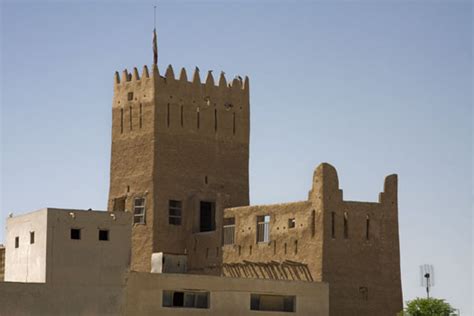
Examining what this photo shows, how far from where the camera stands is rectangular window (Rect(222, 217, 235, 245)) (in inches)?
3260

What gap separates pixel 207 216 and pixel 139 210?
3.58 m

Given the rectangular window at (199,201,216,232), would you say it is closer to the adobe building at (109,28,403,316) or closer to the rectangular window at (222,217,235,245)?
the adobe building at (109,28,403,316)

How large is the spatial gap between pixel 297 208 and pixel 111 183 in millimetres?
13276

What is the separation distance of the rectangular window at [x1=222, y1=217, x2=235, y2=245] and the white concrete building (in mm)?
12747

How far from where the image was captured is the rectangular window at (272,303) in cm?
7450

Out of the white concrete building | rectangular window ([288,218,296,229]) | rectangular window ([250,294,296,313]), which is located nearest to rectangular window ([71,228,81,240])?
the white concrete building

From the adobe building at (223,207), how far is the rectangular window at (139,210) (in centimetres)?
5

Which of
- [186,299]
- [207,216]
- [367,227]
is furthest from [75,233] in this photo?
[207,216]

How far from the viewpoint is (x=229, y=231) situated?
273 ft

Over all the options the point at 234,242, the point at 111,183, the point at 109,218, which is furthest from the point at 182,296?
the point at 111,183

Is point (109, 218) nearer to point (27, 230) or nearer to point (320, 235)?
point (27, 230)

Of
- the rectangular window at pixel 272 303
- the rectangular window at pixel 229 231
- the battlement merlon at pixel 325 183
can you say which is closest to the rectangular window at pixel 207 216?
the rectangular window at pixel 229 231

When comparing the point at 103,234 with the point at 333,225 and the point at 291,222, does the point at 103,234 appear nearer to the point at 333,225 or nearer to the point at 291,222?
the point at 291,222

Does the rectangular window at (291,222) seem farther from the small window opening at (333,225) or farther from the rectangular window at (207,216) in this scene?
the rectangular window at (207,216)
